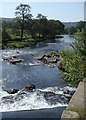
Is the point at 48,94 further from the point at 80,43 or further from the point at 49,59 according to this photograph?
the point at 49,59

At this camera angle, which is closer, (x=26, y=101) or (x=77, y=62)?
(x=77, y=62)

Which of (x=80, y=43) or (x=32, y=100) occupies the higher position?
(x=80, y=43)

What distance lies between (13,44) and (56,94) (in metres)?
52.0

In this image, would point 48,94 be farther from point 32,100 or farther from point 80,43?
point 80,43

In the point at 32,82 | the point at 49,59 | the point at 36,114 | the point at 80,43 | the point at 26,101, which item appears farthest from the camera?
the point at 49,59

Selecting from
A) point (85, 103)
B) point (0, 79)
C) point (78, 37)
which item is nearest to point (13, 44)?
point (0, 79)

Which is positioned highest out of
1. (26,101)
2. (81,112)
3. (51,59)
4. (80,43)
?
(80,43)

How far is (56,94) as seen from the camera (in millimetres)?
24938

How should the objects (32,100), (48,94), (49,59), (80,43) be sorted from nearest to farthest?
(80,43)
(32,100)
(48,94)
(49,59)

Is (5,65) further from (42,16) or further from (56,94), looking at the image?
(42,16)

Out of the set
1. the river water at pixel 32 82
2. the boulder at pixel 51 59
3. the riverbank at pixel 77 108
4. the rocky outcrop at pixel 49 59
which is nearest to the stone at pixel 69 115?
the riverbank at pixel 77 108

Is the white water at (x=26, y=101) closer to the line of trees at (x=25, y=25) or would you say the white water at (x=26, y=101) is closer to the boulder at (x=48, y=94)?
the boulder at (x=48, y=94)

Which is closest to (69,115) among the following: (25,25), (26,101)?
(26,101)

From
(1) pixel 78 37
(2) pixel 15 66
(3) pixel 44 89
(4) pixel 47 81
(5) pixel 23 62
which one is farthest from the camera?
(5) pixel 23 62
